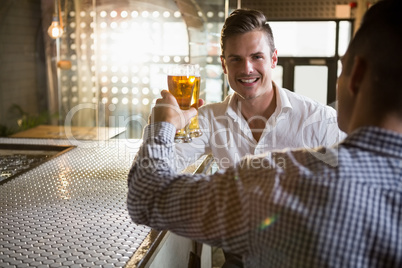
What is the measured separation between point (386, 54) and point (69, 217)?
43.0 inches

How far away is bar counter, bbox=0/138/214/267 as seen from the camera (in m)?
1.19

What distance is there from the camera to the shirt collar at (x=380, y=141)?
2.70ft

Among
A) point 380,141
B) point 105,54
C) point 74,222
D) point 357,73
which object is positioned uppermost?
point 105,54

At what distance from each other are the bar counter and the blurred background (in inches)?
87.5

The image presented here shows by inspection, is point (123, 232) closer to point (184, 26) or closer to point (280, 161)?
point (280, 161)

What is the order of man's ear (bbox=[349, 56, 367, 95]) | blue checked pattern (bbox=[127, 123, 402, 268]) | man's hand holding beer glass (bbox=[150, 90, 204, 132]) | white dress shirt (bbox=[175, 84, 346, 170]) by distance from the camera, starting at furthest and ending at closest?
white dress shirt (bbox=[175, 84, 346, 170]) → man's hand holding beer glass (bbox=[150, 90, 204, 132]) → man's ear (bbox=[349, 56, 367, 95]) → blue checked pattern (bbox=[127, 123, 402, 268])

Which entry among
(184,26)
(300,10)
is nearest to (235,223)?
(184,26)

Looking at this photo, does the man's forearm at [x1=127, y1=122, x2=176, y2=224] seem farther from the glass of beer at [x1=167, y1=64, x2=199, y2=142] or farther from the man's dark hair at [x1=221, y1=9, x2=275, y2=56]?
the man's dark hair at [x1=221, y1=9, x2=275, y2=56]

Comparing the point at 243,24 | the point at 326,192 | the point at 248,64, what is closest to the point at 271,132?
the point at 248,64

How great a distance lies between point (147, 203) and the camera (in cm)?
96

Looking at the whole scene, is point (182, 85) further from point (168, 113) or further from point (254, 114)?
point (254, 114)

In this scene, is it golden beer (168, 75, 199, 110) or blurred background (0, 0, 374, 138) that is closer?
golden beer (168, 75, 199, 110)

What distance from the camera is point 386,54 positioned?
850 millimetres

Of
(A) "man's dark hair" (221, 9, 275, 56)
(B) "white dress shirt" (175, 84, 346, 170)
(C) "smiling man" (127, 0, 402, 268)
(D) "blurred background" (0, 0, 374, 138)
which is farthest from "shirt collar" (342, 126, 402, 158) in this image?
(D) "blurred background" (0, 0, 374, 138)
